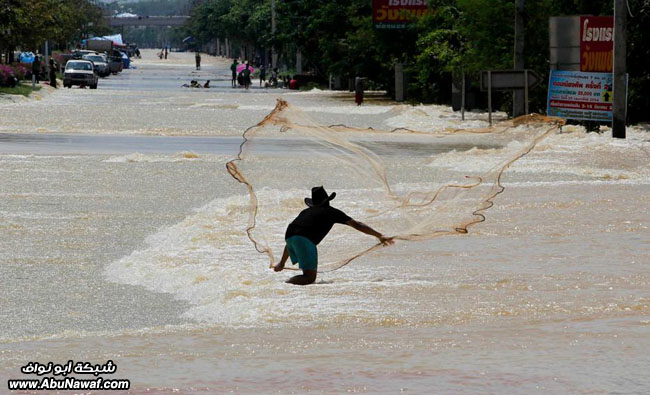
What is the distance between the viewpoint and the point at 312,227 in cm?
1391

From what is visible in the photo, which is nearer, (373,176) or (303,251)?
(303,251)

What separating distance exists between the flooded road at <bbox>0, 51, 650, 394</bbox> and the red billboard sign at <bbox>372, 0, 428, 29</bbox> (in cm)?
3721

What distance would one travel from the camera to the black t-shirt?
1388cm

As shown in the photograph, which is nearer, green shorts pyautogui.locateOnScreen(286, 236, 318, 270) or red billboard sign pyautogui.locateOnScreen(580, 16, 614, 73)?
green shorts pyautogui.locateOnScreen(286, 236, 318, 270)

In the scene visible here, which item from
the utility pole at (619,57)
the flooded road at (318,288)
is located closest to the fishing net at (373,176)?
the flooded road at (318,288)

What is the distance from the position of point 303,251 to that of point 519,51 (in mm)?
31156

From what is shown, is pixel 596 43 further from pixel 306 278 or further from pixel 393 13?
pixel 393 13

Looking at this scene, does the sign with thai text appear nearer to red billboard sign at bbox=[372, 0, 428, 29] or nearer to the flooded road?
the flooded road

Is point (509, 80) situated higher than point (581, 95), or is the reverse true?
point (509, 80)

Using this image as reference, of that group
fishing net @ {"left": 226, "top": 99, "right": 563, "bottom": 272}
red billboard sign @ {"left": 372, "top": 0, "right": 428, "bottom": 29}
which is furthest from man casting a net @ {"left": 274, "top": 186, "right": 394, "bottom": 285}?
red billboard sign @ {"left": 372, "top": 0, "right": 428, "bottom": 29}

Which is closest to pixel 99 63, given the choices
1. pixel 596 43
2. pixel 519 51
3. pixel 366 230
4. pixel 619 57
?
pixel 519 51

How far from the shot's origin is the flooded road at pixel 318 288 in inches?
399

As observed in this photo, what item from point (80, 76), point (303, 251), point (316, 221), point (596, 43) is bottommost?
point (80, 76)
